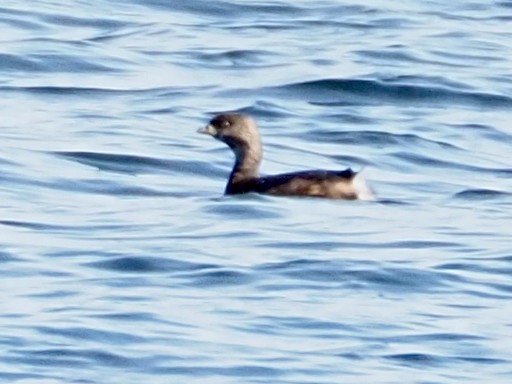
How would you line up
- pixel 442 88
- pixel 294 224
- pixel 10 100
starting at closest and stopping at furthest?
1. pixel 294 224
2. pixel 10 100
3. pixel 442 88

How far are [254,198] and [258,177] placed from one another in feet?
1.89

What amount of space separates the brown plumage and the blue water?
3.5 inches

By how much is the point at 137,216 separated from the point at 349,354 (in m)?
3.73

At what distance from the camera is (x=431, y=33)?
70.5 ft

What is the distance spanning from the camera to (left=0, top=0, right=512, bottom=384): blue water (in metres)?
9.28

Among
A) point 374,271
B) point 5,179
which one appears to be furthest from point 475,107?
point 374,271

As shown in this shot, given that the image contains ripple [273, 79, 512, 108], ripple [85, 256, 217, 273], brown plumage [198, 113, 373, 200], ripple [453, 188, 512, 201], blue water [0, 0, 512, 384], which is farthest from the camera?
ripple [273, 79, 512, 108]

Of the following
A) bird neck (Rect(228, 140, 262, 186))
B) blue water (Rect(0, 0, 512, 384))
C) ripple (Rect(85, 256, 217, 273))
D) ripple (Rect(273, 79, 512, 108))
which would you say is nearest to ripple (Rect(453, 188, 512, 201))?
blue water (Rect(0, 0, 512, 384))

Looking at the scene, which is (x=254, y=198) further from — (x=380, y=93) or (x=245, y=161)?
(x=380, y=93)

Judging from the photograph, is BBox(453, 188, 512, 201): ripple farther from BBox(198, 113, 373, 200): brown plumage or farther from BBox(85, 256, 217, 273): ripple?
BBox(85, 256, 217, 273): ripple

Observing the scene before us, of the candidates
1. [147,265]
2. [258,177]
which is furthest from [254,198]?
[147,265]

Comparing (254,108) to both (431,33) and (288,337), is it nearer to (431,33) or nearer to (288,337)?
(431,33)

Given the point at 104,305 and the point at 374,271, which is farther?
the point at 374,271

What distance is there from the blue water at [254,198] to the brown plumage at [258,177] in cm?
9
